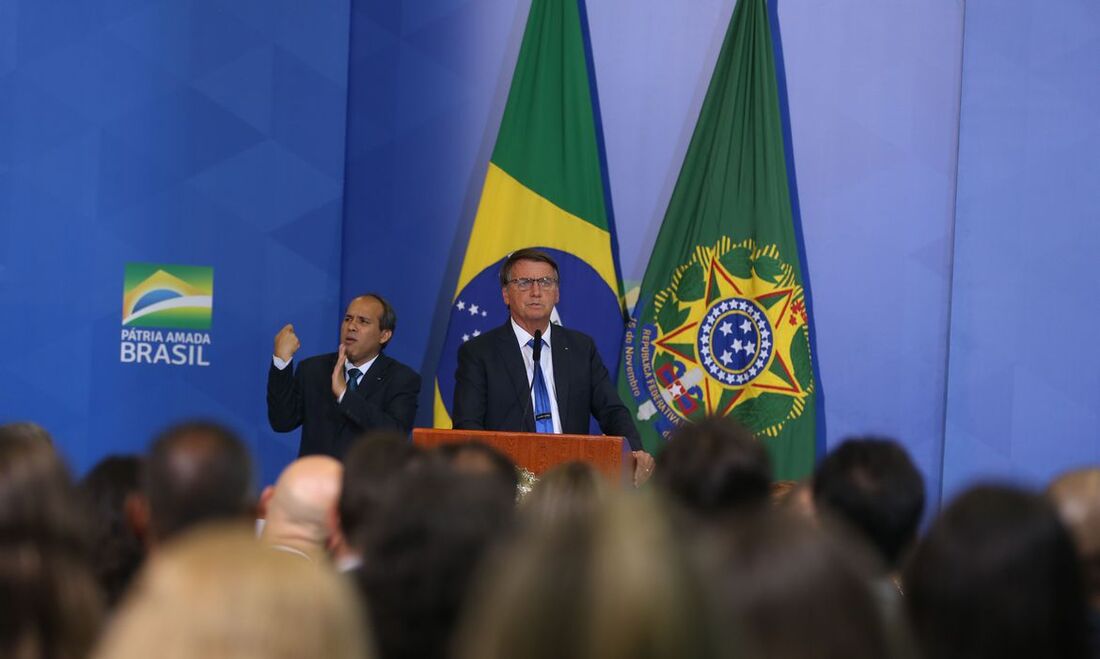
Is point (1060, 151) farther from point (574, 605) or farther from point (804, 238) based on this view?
point (574, 605)

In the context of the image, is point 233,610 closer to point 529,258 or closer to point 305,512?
point 305,512

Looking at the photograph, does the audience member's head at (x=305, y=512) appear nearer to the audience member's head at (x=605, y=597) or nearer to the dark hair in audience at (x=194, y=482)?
the dark hair in audience at (x=194, y=482)

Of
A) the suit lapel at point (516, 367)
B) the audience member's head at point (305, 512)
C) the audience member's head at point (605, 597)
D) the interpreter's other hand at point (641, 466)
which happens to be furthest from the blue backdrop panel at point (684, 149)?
the audience member's head at point (605, 597)

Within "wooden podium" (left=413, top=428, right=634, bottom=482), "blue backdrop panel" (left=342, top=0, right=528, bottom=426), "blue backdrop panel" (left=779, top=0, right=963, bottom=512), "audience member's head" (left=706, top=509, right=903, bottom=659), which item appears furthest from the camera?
"blue backdrop panel" (left=342, top=0, right=528, bottom=426)

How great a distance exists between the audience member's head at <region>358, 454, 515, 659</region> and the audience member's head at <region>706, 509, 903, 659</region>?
0.49 meters

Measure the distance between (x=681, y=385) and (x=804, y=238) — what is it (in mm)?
964

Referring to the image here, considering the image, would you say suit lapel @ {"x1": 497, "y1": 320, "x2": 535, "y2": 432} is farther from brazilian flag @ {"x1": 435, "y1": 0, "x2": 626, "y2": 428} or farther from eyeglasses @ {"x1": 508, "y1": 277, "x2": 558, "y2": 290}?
brazilian flag @ {"x1": 435, "y1": 0, "x2": 626, "y2": 428}

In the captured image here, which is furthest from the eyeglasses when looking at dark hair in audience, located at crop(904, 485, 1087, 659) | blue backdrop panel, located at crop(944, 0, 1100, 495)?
dark hair in audience, located at crop(904, 485, 1087, 659)

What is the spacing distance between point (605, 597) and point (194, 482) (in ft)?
3.48

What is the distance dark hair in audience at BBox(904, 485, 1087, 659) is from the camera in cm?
142

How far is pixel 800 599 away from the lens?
3.55 ft

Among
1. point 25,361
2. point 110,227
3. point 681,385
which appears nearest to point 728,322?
point 681,385

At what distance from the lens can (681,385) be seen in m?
5.85

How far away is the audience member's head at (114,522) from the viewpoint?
2.21m
